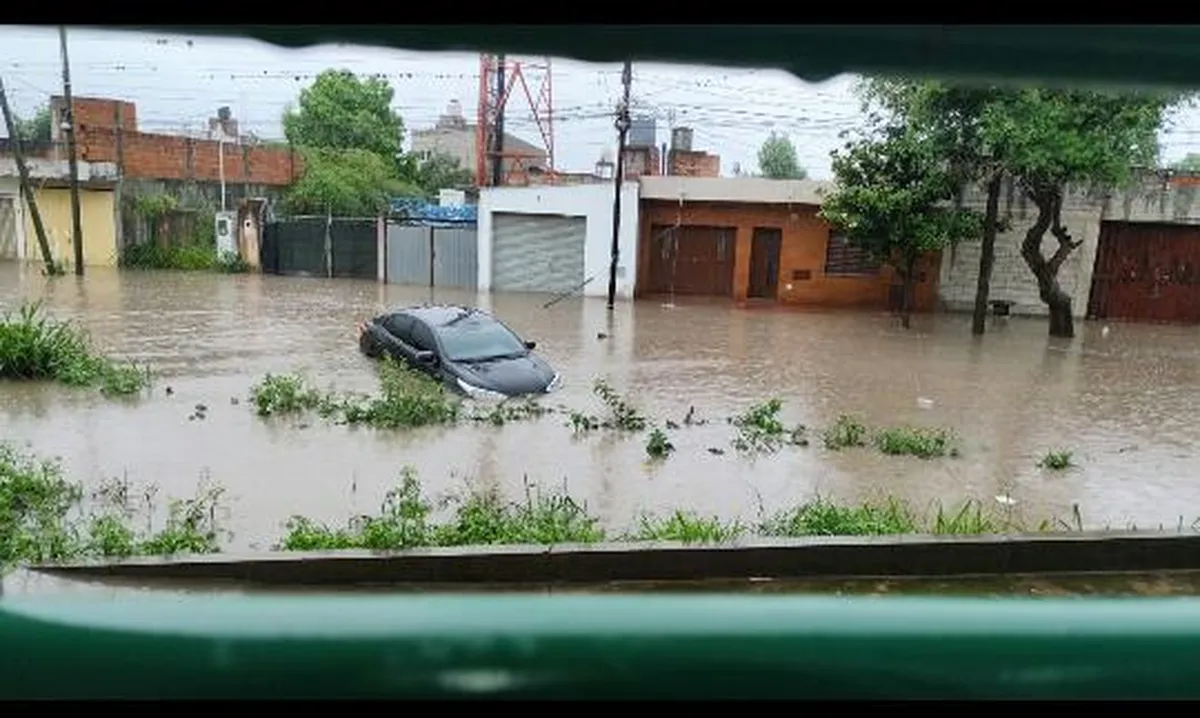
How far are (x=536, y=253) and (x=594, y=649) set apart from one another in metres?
21.5

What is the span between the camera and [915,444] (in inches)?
346

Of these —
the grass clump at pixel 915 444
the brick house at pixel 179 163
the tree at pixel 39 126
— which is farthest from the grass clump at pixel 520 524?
the tree at pixel 39 126

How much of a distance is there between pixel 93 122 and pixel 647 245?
1927 cm

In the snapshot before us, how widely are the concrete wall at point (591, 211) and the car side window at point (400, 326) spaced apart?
9358 millimetres

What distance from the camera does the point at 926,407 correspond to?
10.9 m

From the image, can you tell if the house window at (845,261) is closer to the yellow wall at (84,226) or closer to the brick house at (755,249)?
the brick house at (755,249)

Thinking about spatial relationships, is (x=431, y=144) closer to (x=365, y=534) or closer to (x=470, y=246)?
(x=470, y=246)

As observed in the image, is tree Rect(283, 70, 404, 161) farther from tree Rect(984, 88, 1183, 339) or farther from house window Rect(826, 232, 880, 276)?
tree Rect(984, 88, 1183, 339)

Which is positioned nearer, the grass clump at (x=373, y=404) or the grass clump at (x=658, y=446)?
the grass clump at (x=658, y=446)

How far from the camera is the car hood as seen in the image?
420 inches

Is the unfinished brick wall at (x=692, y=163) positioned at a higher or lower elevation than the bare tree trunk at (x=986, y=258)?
higher

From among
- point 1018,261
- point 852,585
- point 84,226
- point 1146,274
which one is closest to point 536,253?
point 1018,261

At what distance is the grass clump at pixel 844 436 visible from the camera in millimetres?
9000

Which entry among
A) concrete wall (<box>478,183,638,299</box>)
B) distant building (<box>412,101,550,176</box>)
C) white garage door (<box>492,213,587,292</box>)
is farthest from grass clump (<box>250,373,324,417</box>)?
distant building (<box>412,101,550,176</box>)
